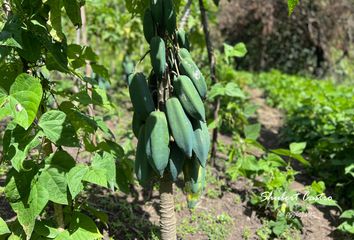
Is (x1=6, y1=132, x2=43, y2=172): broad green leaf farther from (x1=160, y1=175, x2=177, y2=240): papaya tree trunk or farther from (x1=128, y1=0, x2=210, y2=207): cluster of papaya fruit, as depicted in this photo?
A: (x1=160, y1=175, x2=177, y2=240): papaya tree trunk

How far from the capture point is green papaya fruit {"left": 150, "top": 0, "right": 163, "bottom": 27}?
1368 millimetres

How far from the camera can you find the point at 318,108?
4.38 metres

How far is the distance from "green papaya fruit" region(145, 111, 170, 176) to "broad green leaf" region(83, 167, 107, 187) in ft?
0.70

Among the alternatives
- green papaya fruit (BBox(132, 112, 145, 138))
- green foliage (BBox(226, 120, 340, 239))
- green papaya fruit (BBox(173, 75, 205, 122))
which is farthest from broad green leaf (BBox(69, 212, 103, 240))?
green foliage (BBox(226, 120, 340, 239))

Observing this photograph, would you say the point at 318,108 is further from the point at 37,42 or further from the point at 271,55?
the point at 271,55

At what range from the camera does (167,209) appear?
5.21 ft

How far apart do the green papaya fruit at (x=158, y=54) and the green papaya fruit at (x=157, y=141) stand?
17cm

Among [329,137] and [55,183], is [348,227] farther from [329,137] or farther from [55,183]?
[55,183]

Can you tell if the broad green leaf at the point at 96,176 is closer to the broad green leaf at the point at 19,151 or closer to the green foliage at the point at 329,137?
the broad green leaf at the point at 19,151

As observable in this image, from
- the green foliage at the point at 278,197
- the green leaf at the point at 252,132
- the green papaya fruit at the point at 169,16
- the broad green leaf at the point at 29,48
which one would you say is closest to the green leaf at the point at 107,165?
the broad green leaf at the point at 29,48

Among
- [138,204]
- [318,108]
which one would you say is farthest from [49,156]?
[318,108]

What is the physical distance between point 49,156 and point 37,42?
45 centimetres

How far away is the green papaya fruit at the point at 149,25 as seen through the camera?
141 cm

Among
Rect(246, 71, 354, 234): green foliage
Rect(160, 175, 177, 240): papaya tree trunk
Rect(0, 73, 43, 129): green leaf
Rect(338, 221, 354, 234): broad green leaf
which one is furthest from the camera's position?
Rect(246, 71, 354, 234): green foliage
